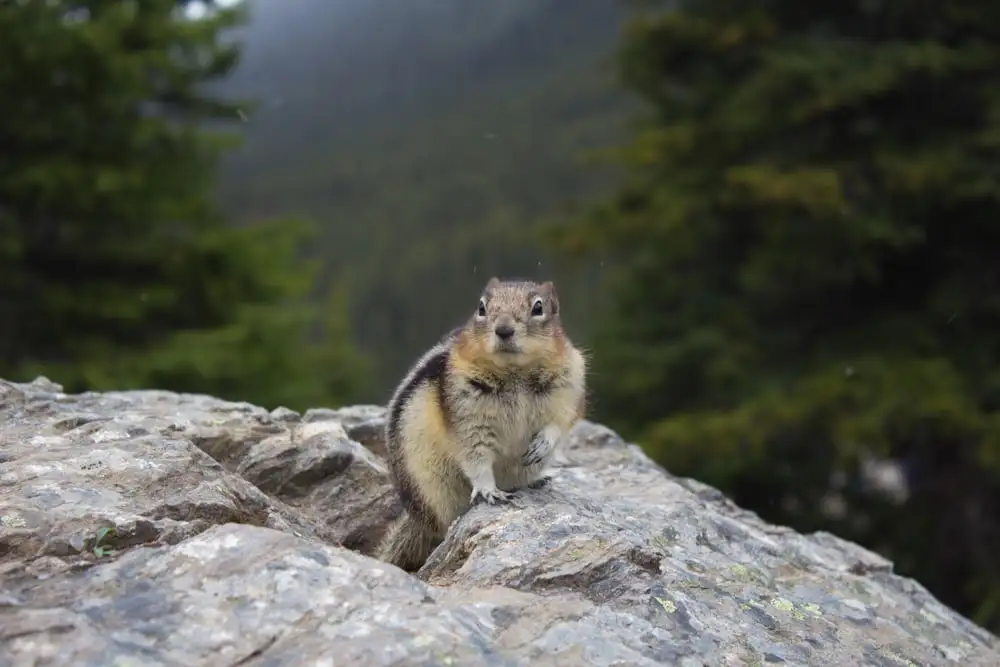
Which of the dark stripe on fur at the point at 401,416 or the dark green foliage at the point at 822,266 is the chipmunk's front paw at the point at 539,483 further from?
the dark green foliage at the point at 822,266

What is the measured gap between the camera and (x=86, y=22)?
10.7 metres

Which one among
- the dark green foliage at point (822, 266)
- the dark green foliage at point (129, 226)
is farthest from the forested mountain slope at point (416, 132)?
the dark green foliage at point (822, 266)

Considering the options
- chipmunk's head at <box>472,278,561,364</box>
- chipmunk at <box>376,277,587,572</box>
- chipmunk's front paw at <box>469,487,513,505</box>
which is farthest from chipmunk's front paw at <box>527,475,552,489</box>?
chipmunk's head at <box>472,278,561,364</box>

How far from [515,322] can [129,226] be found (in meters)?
8.60

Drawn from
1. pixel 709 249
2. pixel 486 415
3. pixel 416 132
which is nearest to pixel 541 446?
pixel 486 415

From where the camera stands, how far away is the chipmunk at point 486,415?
13.7 ft

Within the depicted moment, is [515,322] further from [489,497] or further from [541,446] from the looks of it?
[489,497]

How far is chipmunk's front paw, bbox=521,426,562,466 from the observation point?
13.7 feet

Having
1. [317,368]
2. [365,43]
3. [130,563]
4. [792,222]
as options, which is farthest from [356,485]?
[365,43]

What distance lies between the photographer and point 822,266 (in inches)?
385

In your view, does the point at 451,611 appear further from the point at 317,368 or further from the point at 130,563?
the point at 317,368

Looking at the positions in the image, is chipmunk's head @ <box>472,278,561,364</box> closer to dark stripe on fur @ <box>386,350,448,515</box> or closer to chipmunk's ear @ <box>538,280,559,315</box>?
chipmunk's ear @ <box>538,280,559,315</box>

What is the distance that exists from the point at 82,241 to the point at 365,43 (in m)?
61.1

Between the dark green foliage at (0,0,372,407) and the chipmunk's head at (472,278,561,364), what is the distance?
21.7ft
